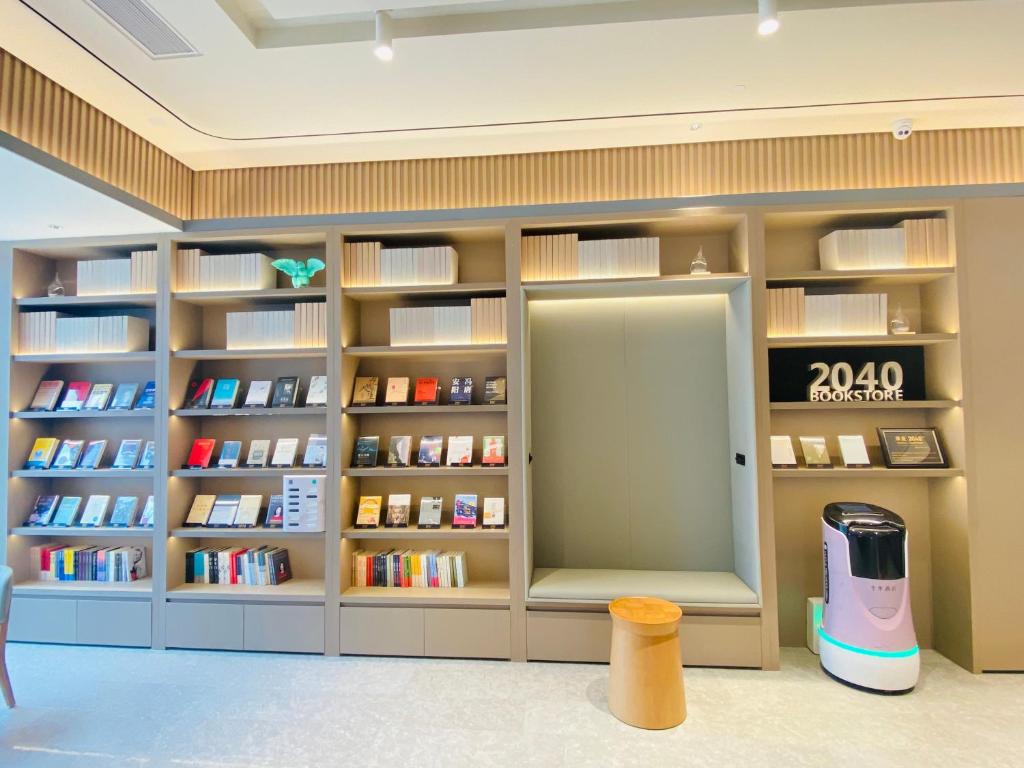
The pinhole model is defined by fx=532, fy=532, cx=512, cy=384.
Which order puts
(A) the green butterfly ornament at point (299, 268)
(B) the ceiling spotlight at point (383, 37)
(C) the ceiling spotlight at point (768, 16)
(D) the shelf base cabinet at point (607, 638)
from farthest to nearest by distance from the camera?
(A) the green butterfly ornament at point (299, 268) < (D) the shelf base cabinet at point (607, 638) < (B) the ceiling spotlight at point (383, 37) < (C) the ceiling spotlight at point (768, 16)

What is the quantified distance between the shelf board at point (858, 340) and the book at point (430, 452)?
2.25 m

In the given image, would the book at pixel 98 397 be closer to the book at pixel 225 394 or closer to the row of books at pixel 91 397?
the row of books at pixel 91 397

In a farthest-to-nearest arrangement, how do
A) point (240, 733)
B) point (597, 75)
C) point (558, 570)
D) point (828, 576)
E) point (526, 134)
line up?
1. point (558, 570)
2. point (526, 134)
3. point (828, 576)
4. point (597, 75)
5. point (240, 733)

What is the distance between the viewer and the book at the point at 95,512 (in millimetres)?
3766

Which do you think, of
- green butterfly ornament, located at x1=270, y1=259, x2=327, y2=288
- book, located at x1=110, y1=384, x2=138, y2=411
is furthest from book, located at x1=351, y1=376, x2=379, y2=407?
book, located at x1=110, y1=384, x2=138, y2=411

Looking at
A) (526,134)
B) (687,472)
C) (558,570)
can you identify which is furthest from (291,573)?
(526,134)

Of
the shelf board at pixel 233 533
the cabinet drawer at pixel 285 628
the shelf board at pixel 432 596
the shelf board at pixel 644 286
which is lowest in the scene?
the cabinet drawer at pixel 285 628

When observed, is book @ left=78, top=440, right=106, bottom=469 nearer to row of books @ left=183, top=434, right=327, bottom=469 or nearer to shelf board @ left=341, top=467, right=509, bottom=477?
row of books @ left=183, top=434, right=327, bottom=469

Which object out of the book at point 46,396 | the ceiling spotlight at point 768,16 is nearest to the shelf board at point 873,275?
the ceiling spotlight at point 768,16

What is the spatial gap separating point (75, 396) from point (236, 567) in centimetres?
171

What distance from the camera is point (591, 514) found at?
3785mm

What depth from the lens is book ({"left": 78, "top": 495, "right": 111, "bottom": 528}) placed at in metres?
3.77

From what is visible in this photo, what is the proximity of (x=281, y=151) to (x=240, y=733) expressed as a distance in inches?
137

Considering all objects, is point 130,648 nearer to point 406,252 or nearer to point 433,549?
point 433,549
